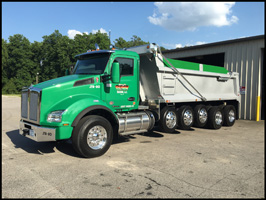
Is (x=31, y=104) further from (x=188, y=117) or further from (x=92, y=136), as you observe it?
(x=188, y=117)

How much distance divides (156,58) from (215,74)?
393 cm

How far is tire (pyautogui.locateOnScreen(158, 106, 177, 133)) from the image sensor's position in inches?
299

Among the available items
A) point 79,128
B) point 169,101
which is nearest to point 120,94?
point 79,128

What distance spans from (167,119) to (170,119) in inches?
6.5

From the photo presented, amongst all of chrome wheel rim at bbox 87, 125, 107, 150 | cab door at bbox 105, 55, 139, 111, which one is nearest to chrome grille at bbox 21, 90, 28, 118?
chrome wheel rim at bbox 87, 125, 107, 150

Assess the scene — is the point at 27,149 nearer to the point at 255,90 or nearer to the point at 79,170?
the point at 79,170

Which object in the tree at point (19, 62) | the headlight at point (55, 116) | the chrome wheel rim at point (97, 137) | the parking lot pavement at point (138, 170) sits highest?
the tree at point (19, 62)

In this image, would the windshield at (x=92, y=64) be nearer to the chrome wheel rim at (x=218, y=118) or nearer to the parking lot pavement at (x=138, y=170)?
the parking lot pavement at (x=138, y=170)

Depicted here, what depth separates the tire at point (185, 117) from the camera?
8.29 metres

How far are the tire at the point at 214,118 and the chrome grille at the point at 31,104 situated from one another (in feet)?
22.9

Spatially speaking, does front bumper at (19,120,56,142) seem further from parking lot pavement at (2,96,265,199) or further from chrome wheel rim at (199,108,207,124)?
chrome wheel rim at (199,108,207,124)

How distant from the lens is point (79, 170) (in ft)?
14.5

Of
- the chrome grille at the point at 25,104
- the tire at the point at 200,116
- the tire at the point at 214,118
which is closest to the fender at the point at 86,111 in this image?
the chrome grille at the point at 25,104

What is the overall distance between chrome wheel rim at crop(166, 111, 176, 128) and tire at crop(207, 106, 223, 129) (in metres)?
2.31
